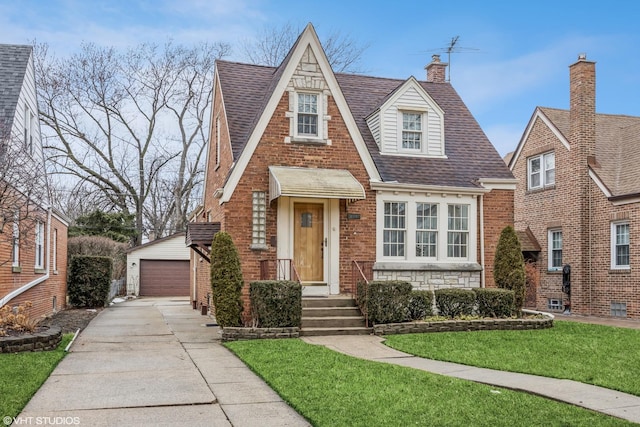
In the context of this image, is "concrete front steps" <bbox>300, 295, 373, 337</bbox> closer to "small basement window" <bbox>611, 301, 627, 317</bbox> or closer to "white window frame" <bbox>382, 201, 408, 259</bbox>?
"white window frame" <bbox>382, 201, 408, 259</bbox>

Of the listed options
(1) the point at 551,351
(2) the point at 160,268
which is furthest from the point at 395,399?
(2) the point at 160,268

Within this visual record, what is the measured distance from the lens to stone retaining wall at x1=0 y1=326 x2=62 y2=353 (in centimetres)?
1025

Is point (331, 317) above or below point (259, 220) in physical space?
below

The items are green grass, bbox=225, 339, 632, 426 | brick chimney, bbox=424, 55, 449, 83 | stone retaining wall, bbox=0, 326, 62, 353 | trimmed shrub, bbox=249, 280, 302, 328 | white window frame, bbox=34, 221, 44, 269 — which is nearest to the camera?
green grass, bbox=225, 339, 632, 426

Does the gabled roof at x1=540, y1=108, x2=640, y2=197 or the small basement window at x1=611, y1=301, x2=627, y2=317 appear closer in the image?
the small basement window at x1=611, y1=301, x2=627, y2=317

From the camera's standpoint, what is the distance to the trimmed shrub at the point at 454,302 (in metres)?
14.6

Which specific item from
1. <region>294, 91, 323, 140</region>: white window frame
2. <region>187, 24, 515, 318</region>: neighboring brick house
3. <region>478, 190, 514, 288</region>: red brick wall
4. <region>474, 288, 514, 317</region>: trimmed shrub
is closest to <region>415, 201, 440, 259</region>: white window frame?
<region>187, 24, 515, 318</region>: neighboring brick house

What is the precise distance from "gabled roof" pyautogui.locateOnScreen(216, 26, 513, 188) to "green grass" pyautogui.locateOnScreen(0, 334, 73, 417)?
7.07 meters

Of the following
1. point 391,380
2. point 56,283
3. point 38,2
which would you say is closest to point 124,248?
point 56,283

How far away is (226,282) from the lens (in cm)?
1328

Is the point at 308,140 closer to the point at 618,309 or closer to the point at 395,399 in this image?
the point at 395,399

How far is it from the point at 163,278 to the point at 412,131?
21247 mm

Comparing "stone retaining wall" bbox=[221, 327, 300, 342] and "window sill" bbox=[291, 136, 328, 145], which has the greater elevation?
"window sill" bbox=[291, 136, 328, 145]

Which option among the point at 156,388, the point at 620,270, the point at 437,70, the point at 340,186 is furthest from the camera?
the point at 437,70
